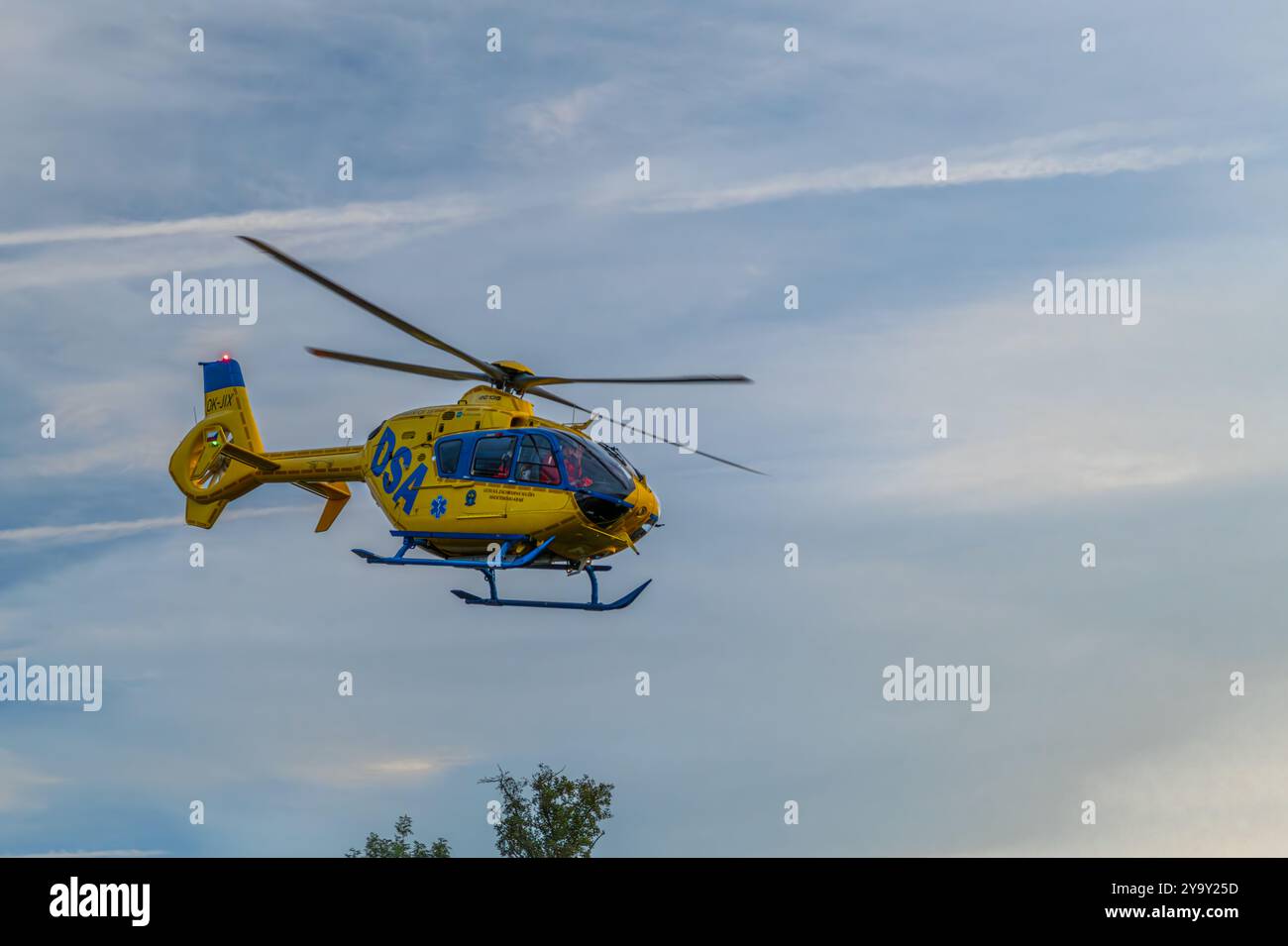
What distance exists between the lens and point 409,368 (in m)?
40.1

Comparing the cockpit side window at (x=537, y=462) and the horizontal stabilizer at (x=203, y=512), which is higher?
the horizontal stabilizer at (x=203, y=512)

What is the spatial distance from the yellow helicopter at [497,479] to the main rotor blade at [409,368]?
0.04 m

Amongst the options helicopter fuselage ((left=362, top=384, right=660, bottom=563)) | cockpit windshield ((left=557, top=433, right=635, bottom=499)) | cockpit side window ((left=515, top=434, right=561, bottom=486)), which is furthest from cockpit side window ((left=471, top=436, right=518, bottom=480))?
cockpit windshield ((left=557, top=433, right=635, bottom=499))

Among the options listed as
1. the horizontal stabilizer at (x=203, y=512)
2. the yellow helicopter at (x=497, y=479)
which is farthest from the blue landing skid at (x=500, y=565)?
the horizontal stabilizer at (x=203, y=512)

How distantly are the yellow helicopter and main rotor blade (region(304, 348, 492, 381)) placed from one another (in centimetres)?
4

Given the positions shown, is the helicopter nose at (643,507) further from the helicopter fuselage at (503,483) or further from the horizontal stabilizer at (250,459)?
the horizontal stabilizer at (250,459)

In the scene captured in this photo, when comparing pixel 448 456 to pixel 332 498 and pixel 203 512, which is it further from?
pixel 203 512

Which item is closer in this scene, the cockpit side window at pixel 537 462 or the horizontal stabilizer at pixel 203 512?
the cockpit side window at pixel 537 462

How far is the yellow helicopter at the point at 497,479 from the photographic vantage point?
36.5 meters

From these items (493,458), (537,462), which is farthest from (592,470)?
(493,458)

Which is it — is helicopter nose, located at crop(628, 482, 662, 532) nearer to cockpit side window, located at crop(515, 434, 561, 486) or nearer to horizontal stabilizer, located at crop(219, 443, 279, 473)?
cockpit side window, located at crop(515, 434, 561, 486)

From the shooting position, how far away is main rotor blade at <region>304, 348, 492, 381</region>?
126ft
